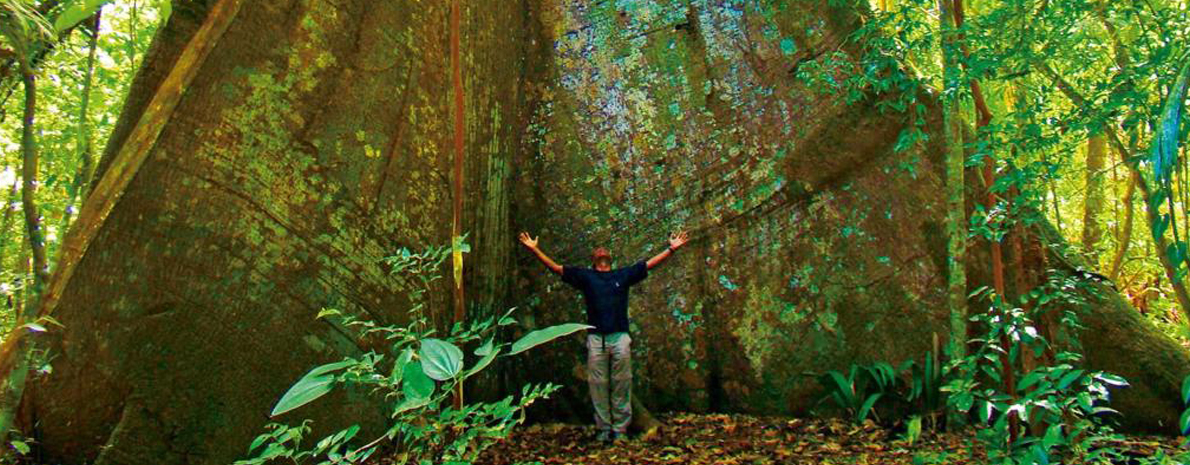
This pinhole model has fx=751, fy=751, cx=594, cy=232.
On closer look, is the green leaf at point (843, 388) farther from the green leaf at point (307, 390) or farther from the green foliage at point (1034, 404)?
the green leaf at point (307, 390)

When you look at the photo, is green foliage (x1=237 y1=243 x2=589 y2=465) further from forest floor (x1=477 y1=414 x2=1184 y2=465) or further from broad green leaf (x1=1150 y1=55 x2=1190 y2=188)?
forest floor (x1=477 y1=414 x2=1184 y2=465)

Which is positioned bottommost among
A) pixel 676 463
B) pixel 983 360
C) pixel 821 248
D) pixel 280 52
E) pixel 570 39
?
pixel 676 463

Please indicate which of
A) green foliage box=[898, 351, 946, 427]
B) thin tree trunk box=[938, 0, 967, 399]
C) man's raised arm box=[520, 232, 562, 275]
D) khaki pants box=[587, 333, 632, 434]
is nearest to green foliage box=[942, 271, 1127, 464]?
thin tree trunk box=[938, 0, 967, 399]

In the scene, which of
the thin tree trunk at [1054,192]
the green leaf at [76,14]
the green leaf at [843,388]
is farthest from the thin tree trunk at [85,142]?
the green leaf at [843,388]

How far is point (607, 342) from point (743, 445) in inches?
30.9

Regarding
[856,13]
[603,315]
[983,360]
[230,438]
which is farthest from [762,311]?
[230,438]

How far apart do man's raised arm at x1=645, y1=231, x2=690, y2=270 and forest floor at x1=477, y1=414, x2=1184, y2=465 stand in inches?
30.6

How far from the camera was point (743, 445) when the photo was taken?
3.46 metres

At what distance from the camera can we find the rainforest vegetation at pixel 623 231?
251 cm

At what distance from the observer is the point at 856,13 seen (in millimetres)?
4059

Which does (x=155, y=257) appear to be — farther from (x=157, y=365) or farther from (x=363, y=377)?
(x=363, y=377)

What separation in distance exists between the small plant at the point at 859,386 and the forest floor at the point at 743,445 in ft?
0.41

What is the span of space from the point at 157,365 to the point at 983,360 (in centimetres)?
351

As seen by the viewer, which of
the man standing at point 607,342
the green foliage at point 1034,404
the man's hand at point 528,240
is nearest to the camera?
the green foliage at point 1034,404
